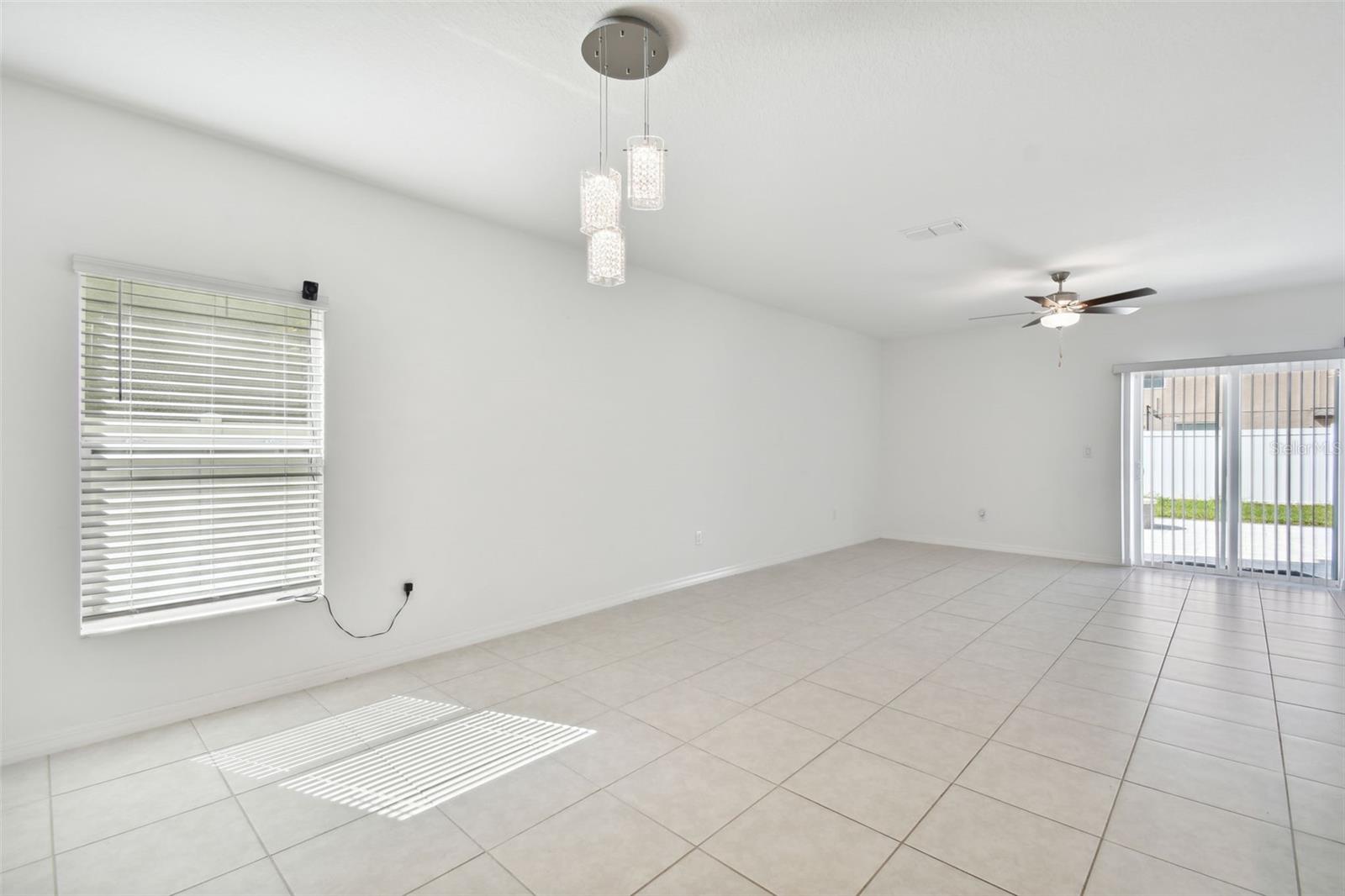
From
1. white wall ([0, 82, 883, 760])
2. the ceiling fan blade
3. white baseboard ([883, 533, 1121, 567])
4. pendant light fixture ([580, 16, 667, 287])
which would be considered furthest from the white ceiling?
white baseboard ([883, 533, 1121, 567])

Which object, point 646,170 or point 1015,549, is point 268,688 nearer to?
point 646,170

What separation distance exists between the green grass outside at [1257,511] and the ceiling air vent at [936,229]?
4424 millimetres

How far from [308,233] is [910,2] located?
3.01 meters

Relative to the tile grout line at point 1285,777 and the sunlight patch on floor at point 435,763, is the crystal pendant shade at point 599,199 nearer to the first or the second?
the sunlight patch on floor at point 435,763

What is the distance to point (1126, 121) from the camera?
2.62 metres

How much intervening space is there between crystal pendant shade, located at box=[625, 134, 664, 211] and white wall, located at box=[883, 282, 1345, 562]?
568 centimetres

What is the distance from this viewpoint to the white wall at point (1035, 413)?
5.70 metres

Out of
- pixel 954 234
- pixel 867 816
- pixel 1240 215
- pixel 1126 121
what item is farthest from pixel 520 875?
pixel 1240 215

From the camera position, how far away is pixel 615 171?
7.06ft

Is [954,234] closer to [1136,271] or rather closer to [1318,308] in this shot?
[1136,271]

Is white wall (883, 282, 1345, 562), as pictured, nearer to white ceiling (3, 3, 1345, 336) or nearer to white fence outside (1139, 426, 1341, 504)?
white fence outside (1139, 426, 1341, 504)

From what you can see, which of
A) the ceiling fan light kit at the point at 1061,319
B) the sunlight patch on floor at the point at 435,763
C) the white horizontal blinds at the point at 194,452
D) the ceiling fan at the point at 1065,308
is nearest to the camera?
the sunlight patch on floor at the point at 435,763

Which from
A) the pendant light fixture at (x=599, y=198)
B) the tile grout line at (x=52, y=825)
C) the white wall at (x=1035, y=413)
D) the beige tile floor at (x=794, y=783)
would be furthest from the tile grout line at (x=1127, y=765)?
the tile grout line at (x=52, y=825)

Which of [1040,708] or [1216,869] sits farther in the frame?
[1040,708]
